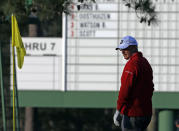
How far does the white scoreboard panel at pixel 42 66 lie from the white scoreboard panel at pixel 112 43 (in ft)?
0.88

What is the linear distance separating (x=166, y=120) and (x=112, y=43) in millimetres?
2608

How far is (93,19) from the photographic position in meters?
16.9

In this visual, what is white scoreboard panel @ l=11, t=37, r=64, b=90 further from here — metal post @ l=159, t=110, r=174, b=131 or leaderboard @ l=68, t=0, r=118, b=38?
metal post @ l=159, t=110, r=174, b=131

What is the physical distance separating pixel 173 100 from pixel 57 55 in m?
3.16

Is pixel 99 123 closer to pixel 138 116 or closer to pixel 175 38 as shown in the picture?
pixel 175 38

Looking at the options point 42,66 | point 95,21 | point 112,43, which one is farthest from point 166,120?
point 42,66

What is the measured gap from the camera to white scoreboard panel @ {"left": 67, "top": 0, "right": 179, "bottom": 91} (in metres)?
16.9

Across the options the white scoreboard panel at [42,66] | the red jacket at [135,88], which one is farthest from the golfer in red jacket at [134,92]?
the white scoreboard panel at [42,66]

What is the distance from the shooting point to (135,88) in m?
8.70

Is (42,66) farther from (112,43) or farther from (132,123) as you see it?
(132,123)

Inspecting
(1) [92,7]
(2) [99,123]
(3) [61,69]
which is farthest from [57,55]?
(2) [99,123]

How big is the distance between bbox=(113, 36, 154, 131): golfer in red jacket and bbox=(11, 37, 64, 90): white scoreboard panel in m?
8.34

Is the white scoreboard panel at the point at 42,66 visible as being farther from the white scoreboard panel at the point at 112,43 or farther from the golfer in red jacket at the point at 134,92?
the golfer in red jacket at the point at 134,92

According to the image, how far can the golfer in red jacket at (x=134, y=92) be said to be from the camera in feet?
28.4
